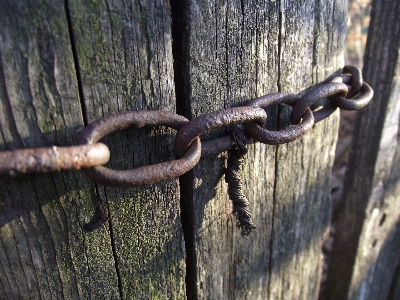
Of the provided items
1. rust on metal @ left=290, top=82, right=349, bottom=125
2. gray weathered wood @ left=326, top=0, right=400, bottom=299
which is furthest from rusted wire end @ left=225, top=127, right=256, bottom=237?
gray weathered wood @ left=326, top=0, right=400, bottom=299

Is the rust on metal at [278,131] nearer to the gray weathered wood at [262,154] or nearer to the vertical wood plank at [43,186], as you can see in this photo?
the gray weathered wood at [262,154]

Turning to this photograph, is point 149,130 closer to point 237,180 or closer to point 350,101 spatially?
point 237,180

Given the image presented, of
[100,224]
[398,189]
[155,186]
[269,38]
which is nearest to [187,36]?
[269,38]

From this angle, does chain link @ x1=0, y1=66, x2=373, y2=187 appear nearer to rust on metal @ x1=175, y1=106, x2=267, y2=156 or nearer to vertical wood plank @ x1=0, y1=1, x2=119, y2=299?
rust on metal @ x1=175, y1=106, x2=267, y2=156

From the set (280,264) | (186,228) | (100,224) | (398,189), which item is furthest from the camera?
(398,189)

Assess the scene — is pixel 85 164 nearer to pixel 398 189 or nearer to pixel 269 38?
pixel 269 38

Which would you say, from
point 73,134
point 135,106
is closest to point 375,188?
point 135,106
